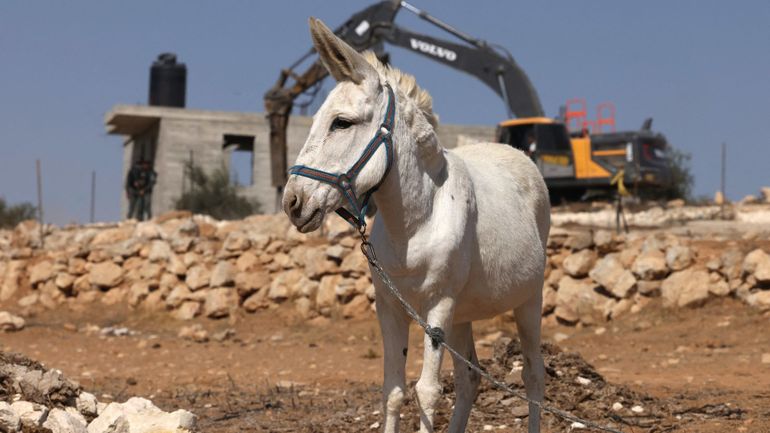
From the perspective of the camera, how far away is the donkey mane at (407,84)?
4.97 metres

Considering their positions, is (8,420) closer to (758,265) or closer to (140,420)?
(140,420)

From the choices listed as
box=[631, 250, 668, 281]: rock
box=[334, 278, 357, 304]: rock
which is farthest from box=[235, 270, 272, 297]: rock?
box=[631, 250, 668, 281]: rock

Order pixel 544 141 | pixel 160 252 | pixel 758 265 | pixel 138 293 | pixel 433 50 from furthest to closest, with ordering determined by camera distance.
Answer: pixel 433 50
pixel 544 141
pixel 160 252
pixel 138 293
pixel 758 265

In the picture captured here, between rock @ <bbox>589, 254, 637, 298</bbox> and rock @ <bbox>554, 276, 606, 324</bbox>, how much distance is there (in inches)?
6.5

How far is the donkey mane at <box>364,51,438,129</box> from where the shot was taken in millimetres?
4969

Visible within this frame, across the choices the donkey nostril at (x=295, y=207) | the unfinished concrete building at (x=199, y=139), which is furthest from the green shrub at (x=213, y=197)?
the donkey nostril at (x=295, y=207)

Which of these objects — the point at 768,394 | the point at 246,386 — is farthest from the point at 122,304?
the point at 768,394

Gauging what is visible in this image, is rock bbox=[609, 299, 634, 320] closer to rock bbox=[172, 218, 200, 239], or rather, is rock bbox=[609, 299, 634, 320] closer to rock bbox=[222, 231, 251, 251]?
rock bbox=[222, 231, 251, 251]

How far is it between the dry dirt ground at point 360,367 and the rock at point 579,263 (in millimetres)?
960

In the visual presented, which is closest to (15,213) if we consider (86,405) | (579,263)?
(579,263)

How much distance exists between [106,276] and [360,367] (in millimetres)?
7497

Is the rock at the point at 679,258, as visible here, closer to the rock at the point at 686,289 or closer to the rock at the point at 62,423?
the rock at the point at 686,289

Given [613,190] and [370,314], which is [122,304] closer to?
[370,314]

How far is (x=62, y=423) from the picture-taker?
19.0 ft
